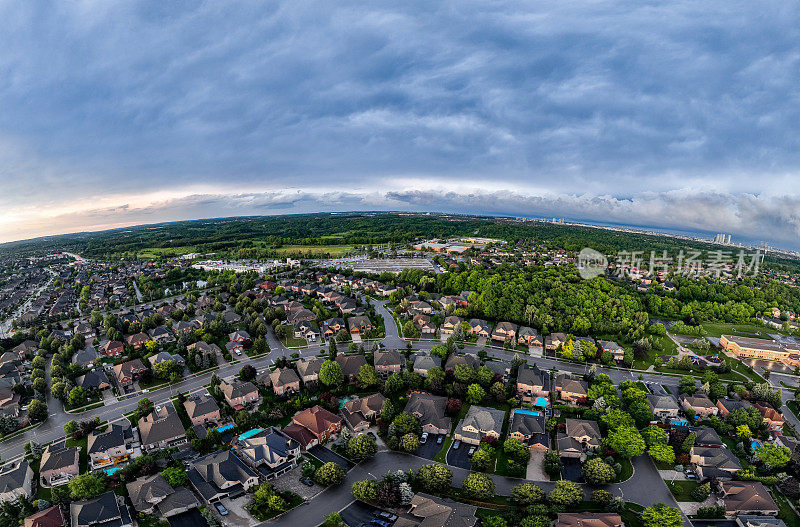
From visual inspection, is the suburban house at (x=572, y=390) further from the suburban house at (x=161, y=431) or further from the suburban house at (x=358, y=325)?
the suburban house at (x=161, y=431)

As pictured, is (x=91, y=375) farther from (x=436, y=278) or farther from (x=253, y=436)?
(x=436, y=278)

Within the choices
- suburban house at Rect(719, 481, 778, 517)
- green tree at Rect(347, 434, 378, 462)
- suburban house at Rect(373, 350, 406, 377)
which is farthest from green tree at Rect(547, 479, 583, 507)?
suburban house at Rect(373, 350, 406, 377)

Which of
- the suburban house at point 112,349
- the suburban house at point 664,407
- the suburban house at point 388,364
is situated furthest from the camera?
the suburban house at point 112,349

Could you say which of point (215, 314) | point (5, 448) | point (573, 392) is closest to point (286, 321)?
point (215, 314)

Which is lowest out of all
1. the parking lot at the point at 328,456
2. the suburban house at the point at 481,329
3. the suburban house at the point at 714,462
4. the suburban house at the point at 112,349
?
the parking lot at the point at 328,456

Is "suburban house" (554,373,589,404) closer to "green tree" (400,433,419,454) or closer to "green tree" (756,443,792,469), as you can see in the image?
"green tree" (756,443,792,469)

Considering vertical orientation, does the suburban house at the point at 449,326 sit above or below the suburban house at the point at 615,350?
above

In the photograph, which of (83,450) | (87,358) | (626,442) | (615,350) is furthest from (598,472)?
(87,358)

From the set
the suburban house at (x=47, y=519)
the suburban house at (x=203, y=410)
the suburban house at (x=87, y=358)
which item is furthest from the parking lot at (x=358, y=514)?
the suburban house at (x=87, y=358)
